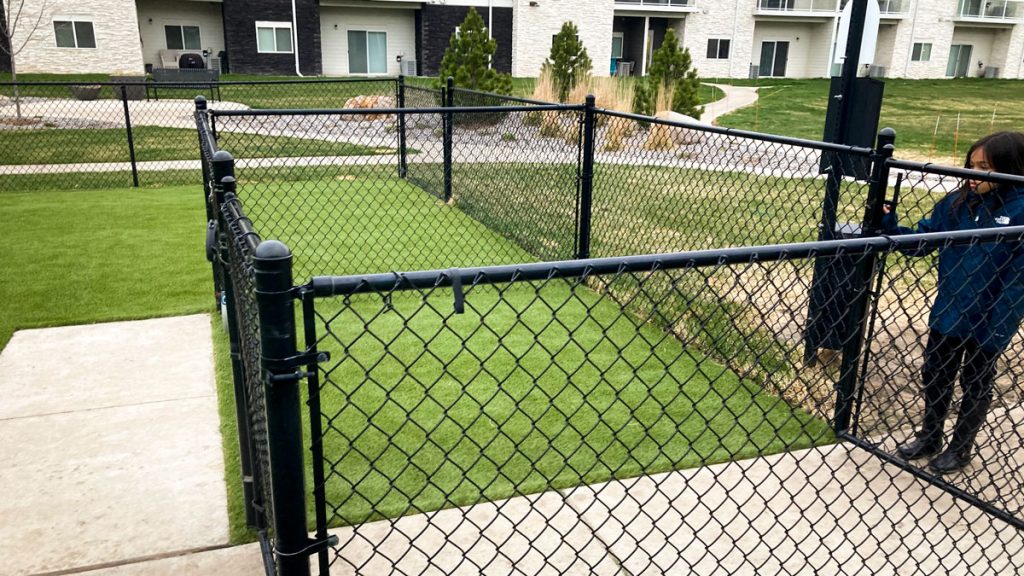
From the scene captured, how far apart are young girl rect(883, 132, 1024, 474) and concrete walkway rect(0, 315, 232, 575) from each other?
3081 millimetres

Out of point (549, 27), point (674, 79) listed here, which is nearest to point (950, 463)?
point (674, 79)

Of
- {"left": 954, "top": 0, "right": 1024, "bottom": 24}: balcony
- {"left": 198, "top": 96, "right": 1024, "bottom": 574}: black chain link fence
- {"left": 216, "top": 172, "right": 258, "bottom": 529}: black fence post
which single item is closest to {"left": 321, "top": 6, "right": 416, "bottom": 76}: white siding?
{"left": 954, "top": 0, "right": 1024, "bottom": 24}: balcony

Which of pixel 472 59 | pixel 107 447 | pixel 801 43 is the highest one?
pixel 801 43

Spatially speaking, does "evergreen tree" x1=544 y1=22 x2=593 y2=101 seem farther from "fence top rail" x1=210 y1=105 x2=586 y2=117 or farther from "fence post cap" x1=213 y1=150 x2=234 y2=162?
"fence post cap" x1=213 y1=150 x2=234 y2=162

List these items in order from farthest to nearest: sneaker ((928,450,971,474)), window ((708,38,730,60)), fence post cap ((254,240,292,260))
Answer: window ((708,38,730,60))
sneaker ((928,450,971,474))
fence post cap ((254,240,292,260))

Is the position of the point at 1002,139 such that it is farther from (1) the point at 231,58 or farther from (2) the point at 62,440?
(1) the point at 231,58

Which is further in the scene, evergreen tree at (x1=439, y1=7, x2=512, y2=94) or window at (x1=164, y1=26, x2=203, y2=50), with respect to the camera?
window at (x1=164, y1=26, x2=203, y2=50)

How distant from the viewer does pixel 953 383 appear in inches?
139

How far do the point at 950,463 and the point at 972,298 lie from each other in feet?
2.66

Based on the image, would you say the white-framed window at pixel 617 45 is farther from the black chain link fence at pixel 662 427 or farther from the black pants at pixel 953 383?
the black pants at pixel 953 383

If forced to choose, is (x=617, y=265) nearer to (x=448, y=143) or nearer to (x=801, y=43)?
(x=448, y=143)

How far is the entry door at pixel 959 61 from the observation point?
147 feet

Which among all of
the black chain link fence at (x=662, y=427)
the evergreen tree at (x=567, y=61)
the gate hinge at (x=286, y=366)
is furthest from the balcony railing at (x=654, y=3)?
the gate hinge at (x=286, y=366)

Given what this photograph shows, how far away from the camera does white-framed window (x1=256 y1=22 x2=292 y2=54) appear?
3145 centimetres
